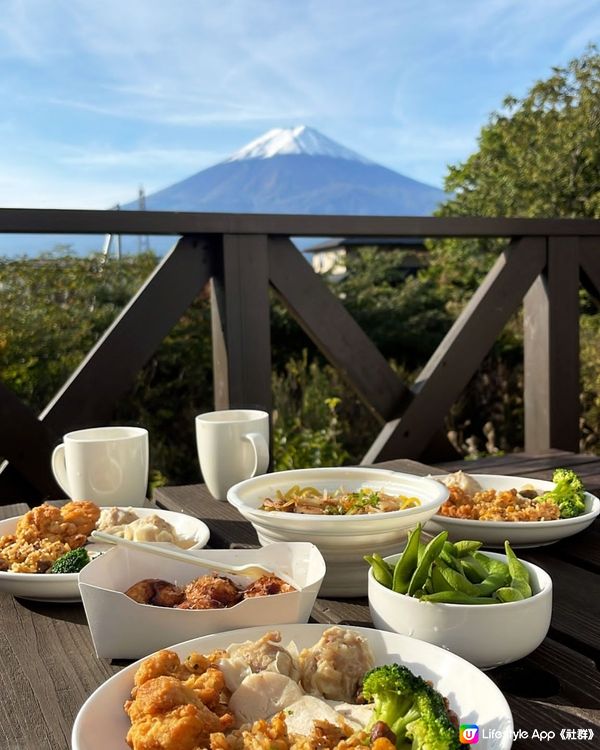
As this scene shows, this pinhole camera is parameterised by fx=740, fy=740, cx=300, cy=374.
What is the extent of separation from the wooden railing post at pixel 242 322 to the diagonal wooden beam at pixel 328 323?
6cm

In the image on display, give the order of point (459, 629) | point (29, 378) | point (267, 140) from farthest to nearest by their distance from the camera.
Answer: point (267, 140) < point (29, 378) < point (459, 629)

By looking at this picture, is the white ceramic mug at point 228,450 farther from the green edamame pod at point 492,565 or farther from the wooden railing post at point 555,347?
the wooden railing post at point 555,347

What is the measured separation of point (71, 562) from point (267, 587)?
27 centimetres

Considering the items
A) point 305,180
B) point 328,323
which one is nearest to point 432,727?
point 328,323

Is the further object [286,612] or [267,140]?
[267,140]

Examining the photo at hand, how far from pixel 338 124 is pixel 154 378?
226ft

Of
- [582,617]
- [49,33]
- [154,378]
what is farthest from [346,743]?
[49,33]

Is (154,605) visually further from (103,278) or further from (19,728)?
(103,278)

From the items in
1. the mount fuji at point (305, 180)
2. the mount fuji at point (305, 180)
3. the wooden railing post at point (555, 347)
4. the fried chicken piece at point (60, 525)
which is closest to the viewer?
the fried chicken piece at point (60, 525)

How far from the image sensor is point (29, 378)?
4246 millimetres

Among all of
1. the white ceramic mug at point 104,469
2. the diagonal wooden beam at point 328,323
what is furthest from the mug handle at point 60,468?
the diagonal wooden beam at point 328,323

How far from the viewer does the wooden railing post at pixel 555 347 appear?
252 cm

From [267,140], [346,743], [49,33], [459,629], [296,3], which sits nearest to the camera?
[346,743]

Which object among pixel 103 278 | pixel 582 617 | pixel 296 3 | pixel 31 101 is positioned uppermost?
pixel 31 101
